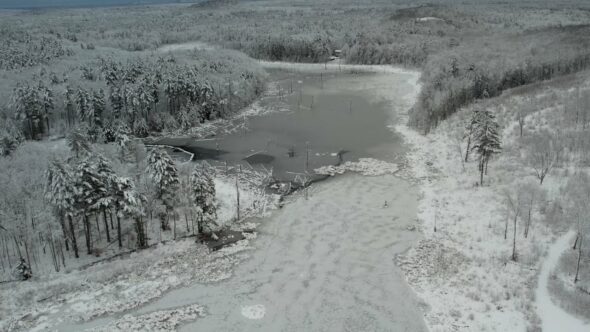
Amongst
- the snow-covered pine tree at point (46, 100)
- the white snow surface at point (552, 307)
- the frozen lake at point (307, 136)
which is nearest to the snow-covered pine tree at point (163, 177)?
the frozen lake at point (307, 136)

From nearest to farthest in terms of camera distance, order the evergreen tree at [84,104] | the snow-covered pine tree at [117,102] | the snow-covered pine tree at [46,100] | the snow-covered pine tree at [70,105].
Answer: the snow-covered pine tree at [46,100] → the evergreen tree at [84,104] → the snow-covered pine tree at [117,102] → the snow-covered pine tree at [70,105]

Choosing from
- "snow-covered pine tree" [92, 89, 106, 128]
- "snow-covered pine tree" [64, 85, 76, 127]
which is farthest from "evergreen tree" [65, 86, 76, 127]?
"snow-covered pine tree" [92, 89, 106, 128]

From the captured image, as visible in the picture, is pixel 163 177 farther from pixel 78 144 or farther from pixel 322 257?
pixel 78 144

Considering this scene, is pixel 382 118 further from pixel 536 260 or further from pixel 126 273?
pixel 126 273

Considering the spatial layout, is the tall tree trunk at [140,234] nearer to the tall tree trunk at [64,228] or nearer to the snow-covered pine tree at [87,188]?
the snow-covered pine tree at [87,188]

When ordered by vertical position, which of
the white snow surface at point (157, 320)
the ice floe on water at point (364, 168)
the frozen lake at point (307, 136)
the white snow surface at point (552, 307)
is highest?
the frozen lake at point (307, 136)

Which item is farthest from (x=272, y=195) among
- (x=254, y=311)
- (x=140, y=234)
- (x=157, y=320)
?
(x=157, y=320)

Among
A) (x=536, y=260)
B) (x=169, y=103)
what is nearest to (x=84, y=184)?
(x=536, y=260)
